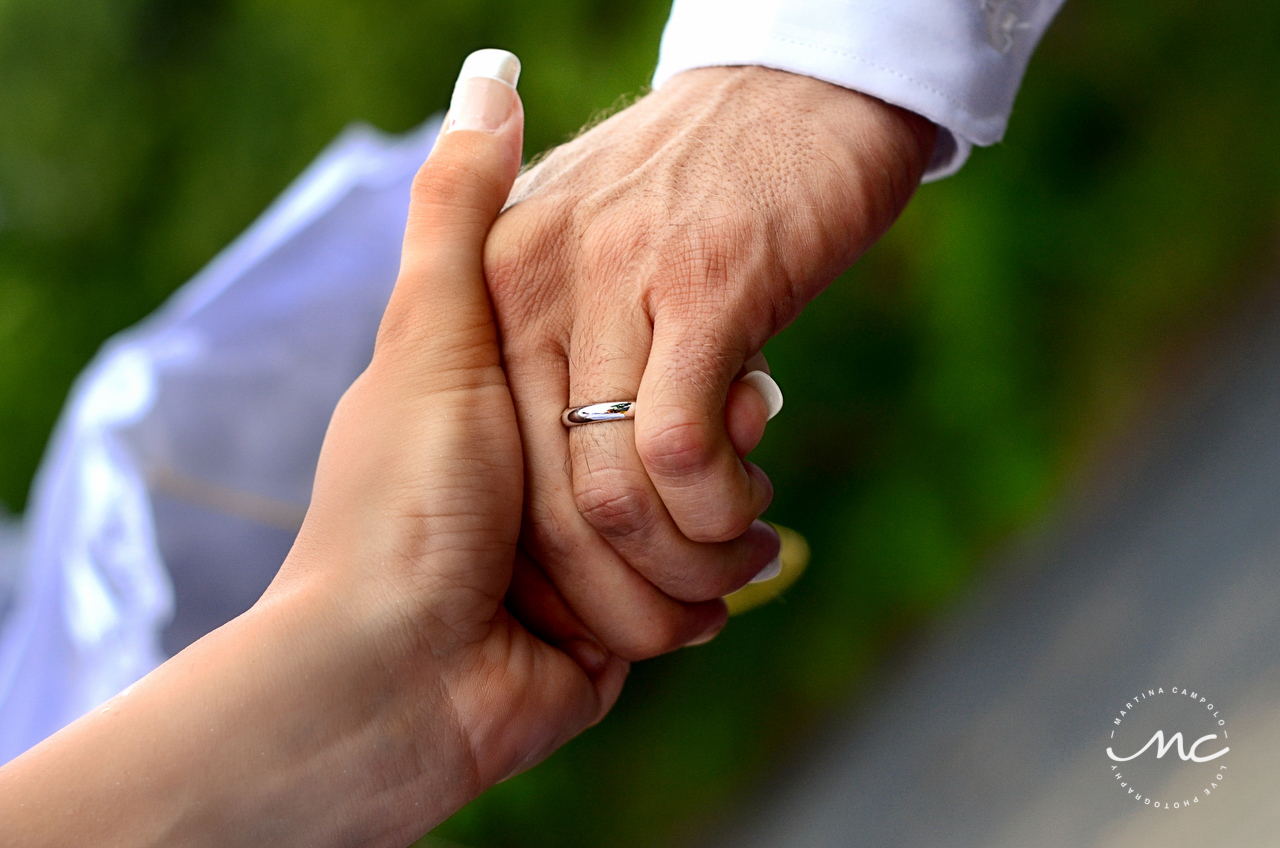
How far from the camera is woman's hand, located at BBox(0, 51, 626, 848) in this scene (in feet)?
1.61

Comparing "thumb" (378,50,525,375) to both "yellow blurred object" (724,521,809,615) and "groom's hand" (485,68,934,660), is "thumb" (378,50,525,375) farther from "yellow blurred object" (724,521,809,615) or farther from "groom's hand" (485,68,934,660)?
"yellow blurred object" (724,521,809,615)

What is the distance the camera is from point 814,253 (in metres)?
0.57

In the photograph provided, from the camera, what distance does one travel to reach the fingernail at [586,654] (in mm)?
618

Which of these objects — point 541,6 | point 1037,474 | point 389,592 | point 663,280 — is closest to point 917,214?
point 1037,474

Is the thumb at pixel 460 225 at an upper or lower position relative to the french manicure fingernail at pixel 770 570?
upper

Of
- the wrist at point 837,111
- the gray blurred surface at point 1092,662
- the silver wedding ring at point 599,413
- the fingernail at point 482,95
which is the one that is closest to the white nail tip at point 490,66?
the fingernail at point 482,95

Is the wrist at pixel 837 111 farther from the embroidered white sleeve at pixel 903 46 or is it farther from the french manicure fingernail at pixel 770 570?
the french manicure fingernail at pixel 770 570

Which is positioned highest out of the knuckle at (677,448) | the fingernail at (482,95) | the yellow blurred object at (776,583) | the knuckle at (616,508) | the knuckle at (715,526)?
the fingernail at (482,95)

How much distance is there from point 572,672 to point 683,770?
37.6 inches

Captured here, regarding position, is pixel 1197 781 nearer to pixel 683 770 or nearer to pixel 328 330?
pixel 683 770
